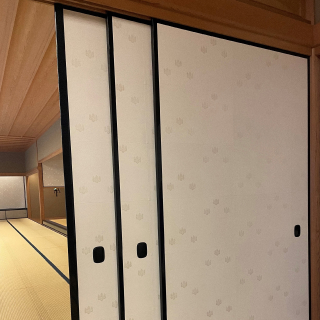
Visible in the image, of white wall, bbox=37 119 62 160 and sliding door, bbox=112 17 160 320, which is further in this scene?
white wall, bbox=37 119 62 160

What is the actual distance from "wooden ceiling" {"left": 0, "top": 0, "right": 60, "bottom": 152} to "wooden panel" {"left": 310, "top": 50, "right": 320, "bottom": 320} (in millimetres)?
1998

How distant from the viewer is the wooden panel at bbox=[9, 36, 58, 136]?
240 cm

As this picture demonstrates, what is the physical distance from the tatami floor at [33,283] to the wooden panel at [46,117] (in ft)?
7.18

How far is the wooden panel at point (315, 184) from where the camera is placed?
1.97 metres

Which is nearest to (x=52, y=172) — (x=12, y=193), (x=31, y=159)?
(x=31, y=159)

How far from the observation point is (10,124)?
4805 millimetres

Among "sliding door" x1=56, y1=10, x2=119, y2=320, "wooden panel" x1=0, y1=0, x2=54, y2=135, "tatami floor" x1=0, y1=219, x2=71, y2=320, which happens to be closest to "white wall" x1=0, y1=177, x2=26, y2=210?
"tatami floor" x1=0, y1=219, x2=71, y2=320

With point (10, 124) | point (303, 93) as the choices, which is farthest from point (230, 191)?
point (10, 124)

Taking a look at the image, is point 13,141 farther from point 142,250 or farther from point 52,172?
point 142,250

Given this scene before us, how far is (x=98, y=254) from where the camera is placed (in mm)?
1309

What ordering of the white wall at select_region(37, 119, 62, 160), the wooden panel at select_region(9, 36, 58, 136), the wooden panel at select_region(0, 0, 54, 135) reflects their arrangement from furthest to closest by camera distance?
the white wall at select_region(37, 119, 62, 160), the wooden panel at select_region(9, 36, 58, 136), the wooden panel at select_region(0, 0, 54, 135)

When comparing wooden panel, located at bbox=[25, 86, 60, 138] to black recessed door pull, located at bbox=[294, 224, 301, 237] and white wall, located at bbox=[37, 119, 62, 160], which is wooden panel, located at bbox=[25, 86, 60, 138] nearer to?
white wall, located at bbox=[37, 119, 62, 160]

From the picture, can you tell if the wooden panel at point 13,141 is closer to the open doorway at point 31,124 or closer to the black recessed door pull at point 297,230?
the open doorway at point 31,124

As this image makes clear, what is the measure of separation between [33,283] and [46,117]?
9.11ft
